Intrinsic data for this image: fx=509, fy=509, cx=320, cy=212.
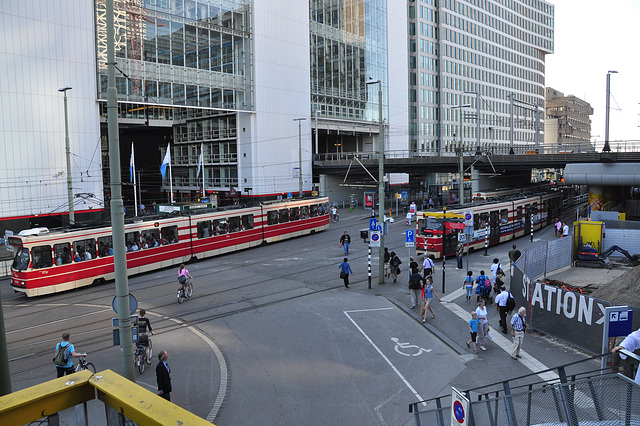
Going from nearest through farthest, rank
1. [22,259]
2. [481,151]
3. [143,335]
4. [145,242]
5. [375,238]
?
[143,335], [22,259], [375,238], [145,242], [481,151]

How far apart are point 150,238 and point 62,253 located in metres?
4.96

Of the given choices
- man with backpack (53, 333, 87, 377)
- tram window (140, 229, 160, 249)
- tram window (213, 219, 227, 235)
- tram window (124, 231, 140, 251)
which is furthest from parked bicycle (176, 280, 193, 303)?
tram window (213, 219, 227, 235)

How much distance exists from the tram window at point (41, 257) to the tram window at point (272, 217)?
1626 centimetres

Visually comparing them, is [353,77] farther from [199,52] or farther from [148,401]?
[148,401]

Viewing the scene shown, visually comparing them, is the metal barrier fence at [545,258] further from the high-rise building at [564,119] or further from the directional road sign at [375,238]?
the high-rise building at [564,119]

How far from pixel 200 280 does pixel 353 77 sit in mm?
51561

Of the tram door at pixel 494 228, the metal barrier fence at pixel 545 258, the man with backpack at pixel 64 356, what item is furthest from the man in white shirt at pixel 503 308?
the tram door at pixel 494 228

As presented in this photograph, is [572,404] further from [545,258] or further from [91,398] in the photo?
[545,258]

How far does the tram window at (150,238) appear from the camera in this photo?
87.9ft

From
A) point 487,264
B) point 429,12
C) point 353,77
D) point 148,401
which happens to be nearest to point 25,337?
point 148,401

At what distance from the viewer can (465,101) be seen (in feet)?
336

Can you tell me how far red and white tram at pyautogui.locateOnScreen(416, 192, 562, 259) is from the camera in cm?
2931

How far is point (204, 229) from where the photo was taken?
3072 centimetres

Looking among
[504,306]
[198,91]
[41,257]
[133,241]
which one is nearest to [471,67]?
[198,91]
